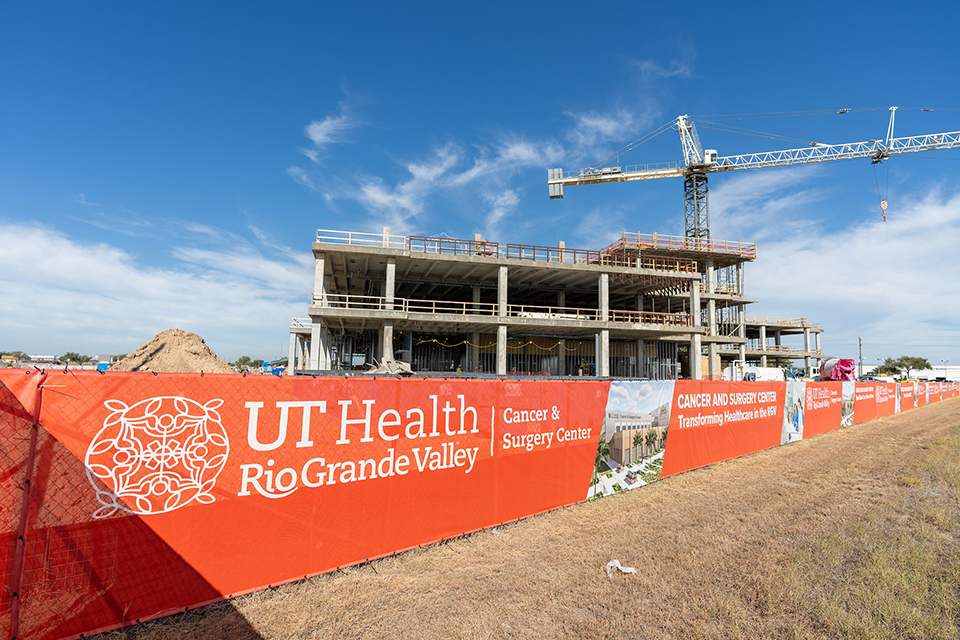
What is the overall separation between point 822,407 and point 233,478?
19.3 m

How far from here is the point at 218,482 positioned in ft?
12.3

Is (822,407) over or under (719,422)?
under

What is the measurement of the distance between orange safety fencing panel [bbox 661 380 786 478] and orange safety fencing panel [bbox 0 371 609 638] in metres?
4.91

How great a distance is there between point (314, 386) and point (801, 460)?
11542mm

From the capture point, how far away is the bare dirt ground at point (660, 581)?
11.5ft

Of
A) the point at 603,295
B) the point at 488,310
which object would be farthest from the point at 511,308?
the point at 603,295

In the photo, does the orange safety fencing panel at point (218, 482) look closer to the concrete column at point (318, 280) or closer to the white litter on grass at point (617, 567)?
the white litter on grass at point (617, 567)

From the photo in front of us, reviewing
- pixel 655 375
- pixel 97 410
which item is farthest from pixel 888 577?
pixel 655 375

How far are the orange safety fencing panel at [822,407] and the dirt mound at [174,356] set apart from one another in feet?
100

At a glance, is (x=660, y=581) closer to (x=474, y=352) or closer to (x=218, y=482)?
(x=218, y=482)

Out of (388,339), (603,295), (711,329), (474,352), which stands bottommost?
(474,352)

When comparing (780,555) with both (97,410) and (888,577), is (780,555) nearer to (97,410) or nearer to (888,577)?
(888,577)

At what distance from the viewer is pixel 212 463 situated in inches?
147

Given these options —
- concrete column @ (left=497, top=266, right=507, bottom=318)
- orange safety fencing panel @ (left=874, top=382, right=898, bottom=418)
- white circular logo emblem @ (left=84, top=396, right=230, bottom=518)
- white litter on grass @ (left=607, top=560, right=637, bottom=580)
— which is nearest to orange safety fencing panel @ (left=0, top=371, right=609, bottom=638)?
white circular logo emblem @ (left=84, top=396, right=230, bottom=518)
